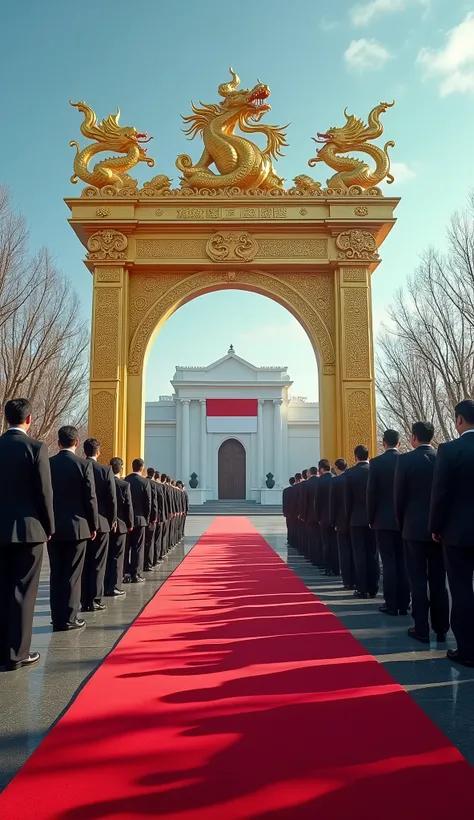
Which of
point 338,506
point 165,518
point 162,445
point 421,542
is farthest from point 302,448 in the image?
point 421,542

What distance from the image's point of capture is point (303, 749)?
2209 millimetres

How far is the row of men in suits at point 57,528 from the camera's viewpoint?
3479mm

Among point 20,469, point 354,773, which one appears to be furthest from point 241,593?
point 354,773

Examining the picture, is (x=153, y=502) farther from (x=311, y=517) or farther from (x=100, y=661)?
(x=100, y=661)

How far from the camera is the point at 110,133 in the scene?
10.1 meters

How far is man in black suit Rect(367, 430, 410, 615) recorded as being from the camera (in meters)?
4.90

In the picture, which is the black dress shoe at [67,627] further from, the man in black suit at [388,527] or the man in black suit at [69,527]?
the man in black suit at [388,527]

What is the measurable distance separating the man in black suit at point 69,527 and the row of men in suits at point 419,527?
2.25 meters

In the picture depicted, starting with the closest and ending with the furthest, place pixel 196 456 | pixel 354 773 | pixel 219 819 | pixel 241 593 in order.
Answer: pixel 219 819 → pixel 354 773 → pixel 241 593 → pixel 196 456

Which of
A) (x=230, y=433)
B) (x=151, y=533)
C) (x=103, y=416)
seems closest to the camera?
(x=151, y=533)

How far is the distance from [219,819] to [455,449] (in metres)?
2.41

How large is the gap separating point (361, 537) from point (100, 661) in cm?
301

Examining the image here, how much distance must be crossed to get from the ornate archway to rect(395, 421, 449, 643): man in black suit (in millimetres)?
5291

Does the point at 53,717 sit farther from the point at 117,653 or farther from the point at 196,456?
the point at 196,456
